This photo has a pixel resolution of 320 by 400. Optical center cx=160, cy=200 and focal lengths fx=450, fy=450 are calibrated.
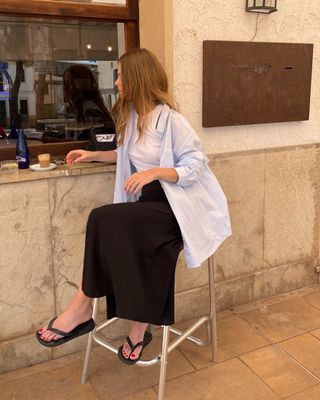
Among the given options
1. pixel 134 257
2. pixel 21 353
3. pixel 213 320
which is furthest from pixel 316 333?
pixel 21 353

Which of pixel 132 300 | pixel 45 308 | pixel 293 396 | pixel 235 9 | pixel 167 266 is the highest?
pixel 235 9

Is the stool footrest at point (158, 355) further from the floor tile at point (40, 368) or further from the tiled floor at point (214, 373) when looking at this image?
the floor tile at point (40, 368)

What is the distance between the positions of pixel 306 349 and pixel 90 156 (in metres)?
1.40

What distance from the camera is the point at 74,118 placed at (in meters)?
2.24

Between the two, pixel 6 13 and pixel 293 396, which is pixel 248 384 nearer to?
pixel 293 396

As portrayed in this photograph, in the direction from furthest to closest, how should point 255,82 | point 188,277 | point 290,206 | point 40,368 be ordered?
1. point 290,206
2. point 188,277
3. point 255,82
4. point 40,368

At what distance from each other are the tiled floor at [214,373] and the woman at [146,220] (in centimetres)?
32

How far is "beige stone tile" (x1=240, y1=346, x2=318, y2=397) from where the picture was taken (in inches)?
76.6

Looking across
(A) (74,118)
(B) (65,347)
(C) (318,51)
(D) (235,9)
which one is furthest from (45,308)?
(C) (318,51)

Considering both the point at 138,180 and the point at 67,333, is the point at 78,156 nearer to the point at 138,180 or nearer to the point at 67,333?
the point at 138,180

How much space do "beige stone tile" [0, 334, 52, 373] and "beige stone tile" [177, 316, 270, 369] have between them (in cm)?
69

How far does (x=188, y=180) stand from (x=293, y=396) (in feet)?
3.34

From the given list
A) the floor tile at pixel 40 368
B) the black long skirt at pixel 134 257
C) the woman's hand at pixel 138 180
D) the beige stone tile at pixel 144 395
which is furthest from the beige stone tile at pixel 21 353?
the woman's hand at pixel 138 180

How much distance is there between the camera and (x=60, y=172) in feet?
6.45
